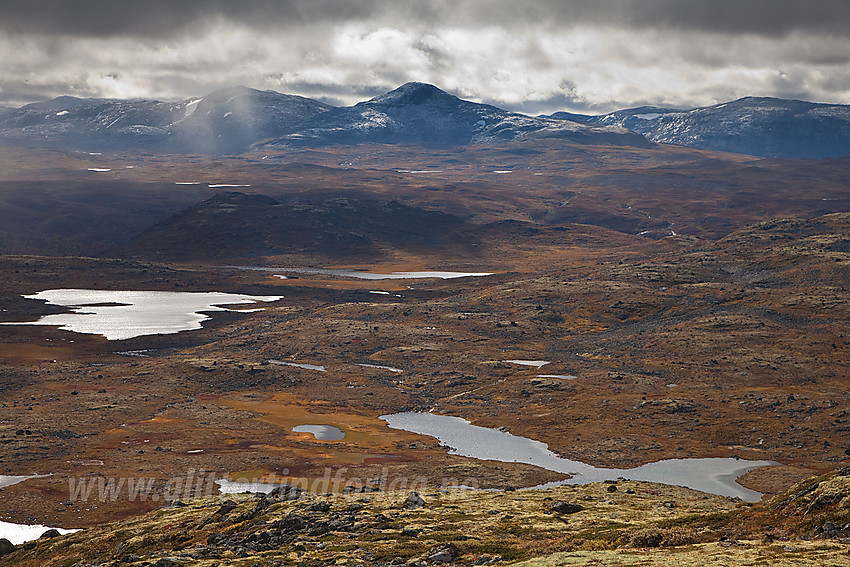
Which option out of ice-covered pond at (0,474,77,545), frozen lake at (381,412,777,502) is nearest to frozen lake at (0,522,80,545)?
ice-covered pond at (0,474,77,545)

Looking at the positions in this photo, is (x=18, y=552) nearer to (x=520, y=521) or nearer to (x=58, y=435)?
(x=520, y=521)

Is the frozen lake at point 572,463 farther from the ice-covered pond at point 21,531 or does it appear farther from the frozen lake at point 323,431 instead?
the ice-covered pond at point 21,531

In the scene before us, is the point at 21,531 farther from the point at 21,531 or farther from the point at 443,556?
the point at 443,556

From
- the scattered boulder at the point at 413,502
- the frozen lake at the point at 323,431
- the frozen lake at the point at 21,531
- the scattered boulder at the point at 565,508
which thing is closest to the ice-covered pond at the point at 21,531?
the frozen lake at the point at 21,531

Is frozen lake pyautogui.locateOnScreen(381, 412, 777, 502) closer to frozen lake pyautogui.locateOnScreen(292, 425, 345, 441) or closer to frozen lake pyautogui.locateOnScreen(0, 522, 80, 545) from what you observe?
frozen lake pyautogui.locateOnScreen(292, 425, 345, 441)

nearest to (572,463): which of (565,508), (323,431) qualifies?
(323,431)

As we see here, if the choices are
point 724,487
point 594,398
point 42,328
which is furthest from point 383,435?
point 42,328
